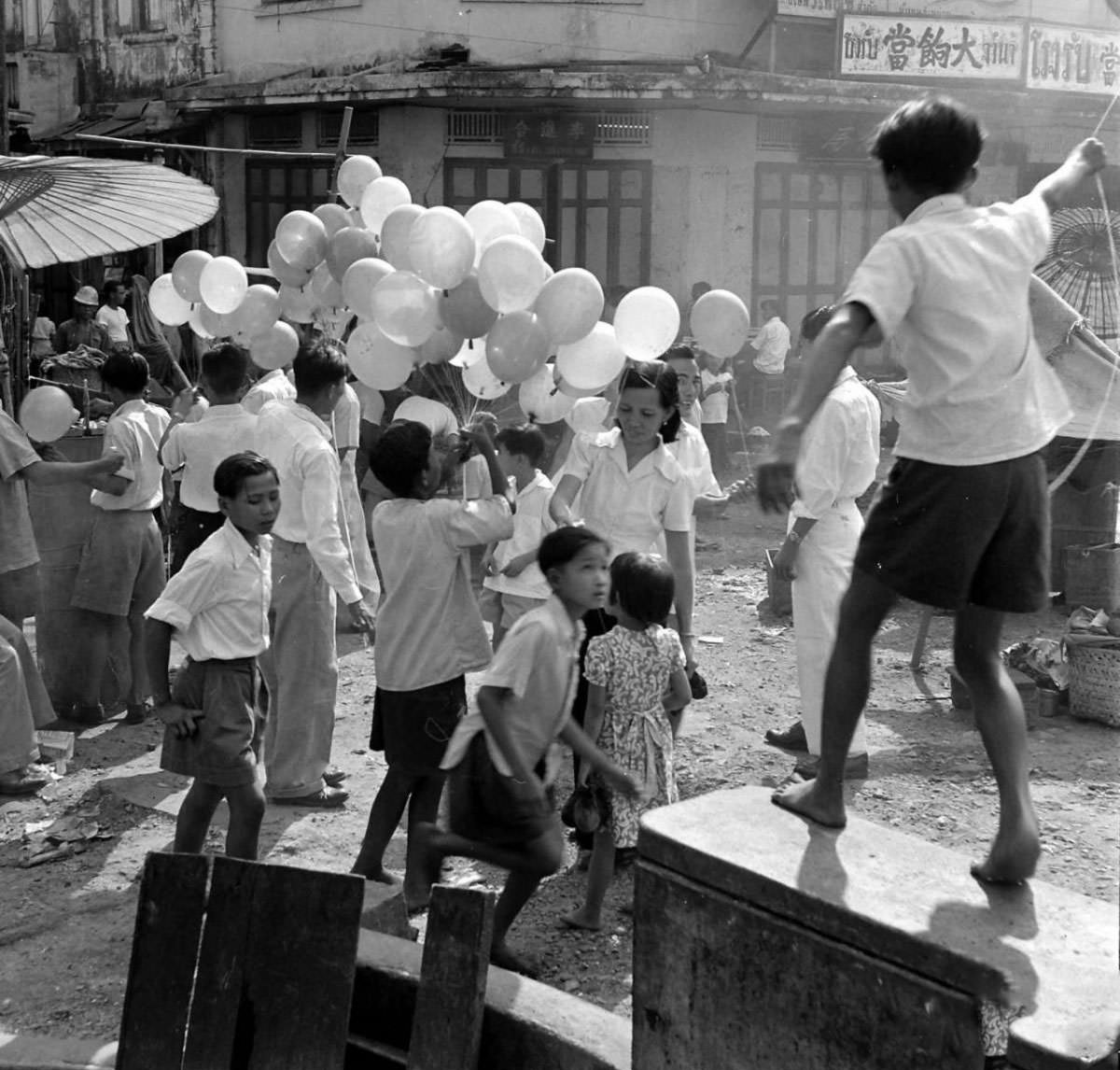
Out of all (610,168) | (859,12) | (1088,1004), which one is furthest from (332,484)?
(859,12)

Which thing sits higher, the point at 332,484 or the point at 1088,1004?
the point at 332,484

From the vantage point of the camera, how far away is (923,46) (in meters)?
16.8

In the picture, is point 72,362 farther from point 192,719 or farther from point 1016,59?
point 1016,59

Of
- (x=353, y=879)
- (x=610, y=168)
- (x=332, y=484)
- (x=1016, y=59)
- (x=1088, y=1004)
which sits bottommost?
(x=353, y=879)

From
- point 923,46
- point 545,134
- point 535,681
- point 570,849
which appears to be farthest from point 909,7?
point 535,681

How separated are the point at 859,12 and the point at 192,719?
591 inches

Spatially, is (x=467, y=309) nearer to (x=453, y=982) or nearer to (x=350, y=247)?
(x=350, y=247)

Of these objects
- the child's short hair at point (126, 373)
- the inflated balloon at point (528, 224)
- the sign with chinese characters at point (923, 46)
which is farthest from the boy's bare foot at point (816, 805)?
the sign with chinese characters at point (923, 46)

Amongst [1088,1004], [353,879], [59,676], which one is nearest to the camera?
[1088,1004]

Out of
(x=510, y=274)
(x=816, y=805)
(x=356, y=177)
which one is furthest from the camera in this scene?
(x=356, y=177)

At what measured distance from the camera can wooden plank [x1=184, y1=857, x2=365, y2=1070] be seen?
3.49 metres

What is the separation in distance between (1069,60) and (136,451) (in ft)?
48.5

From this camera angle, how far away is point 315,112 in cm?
1733

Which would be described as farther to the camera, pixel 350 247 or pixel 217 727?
pixel 350 247
